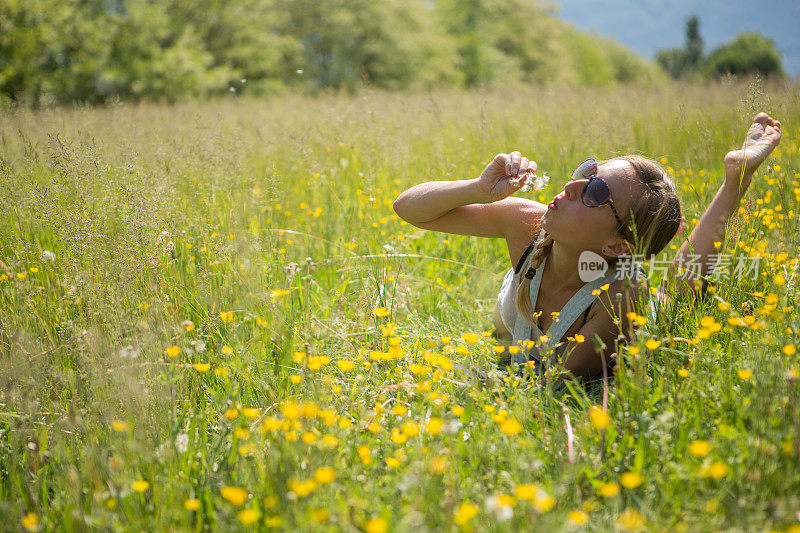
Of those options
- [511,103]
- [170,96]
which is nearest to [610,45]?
[170,96]

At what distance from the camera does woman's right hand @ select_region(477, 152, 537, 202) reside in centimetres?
209

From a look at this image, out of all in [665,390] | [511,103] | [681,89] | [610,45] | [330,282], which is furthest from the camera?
[610,45]

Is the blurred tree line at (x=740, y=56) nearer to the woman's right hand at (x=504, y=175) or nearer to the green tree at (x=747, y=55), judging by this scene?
the green tree at (x=747, y=55)

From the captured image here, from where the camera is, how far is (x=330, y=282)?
3082mm

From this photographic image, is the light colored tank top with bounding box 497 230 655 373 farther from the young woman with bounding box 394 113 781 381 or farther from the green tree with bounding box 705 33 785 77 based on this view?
the green tree with bounding box 705 33 785 77

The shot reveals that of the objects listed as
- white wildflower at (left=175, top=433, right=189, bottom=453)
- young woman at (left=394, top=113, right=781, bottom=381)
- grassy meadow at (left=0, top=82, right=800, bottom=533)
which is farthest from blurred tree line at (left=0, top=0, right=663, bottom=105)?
white wildflower at (left=175, top=433, right=189, bottom=453)

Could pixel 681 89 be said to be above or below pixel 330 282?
above

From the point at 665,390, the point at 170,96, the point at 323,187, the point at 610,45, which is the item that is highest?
the point at 610,45

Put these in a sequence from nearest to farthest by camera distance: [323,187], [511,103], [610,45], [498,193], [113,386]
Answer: [113,386]
[498,193]
[323,187]
[511,103]
[610,45]

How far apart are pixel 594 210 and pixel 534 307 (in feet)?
1.64

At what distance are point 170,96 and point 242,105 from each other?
27.7ft

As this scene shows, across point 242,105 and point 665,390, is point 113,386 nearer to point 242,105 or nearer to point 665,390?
point 665,390

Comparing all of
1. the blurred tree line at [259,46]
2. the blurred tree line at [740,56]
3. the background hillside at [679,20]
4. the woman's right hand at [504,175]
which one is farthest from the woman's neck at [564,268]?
the blurred tree line at [740,56]

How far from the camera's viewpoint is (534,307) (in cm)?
233
